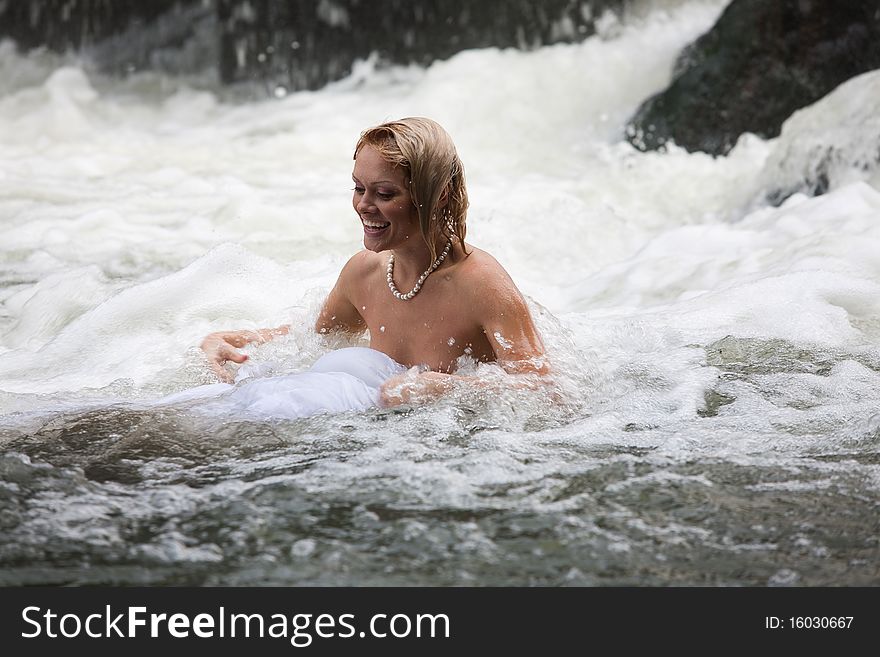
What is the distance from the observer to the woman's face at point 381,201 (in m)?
3.00

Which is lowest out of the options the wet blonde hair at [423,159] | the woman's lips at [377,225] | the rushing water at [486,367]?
the rushing water at [486,367]

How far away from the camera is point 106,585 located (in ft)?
6.82

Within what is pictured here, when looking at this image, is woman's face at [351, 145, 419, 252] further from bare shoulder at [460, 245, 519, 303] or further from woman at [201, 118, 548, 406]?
bare shoulder at [460, 245, 519, 303]

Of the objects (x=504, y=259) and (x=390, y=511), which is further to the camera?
(x=504, y=259)

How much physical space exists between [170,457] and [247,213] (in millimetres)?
4064

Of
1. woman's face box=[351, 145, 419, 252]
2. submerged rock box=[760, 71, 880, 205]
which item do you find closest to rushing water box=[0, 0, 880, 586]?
submerged rock box=[760, 71, 880, 205]

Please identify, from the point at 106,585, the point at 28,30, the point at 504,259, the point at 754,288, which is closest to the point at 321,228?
the point at 504,259

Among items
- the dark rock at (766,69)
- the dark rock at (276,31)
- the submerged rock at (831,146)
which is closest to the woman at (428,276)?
the submerged rock at (831,146)

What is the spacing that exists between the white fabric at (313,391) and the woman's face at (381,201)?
0.36 metres

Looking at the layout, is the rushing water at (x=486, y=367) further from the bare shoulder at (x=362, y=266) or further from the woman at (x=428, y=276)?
the bare shoulder at (x=362, y=266)

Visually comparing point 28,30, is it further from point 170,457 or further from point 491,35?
point 170,457

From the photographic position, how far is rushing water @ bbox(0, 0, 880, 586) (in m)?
2.25

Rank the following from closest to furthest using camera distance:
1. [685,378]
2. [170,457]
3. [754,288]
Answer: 1. [170,457]
2. [685,378]
3. [754,288]

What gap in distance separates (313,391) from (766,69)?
246 inches
